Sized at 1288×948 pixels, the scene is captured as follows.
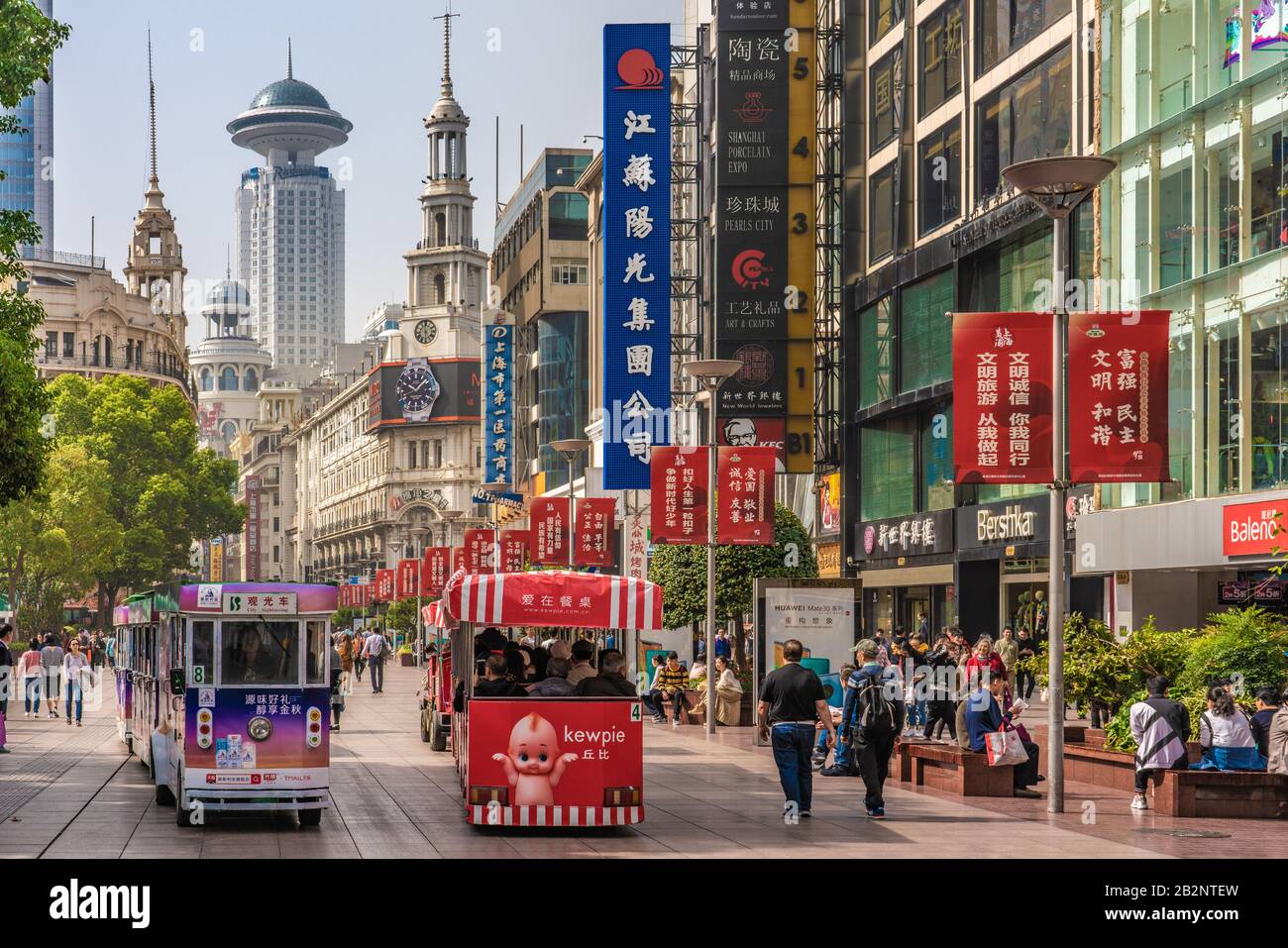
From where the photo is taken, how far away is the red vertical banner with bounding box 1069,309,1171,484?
20.9 metres

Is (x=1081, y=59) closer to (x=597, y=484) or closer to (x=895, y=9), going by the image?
(x=895, y=9)

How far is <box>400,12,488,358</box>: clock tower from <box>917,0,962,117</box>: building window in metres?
102

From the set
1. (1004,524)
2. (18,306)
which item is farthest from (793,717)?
(1004,524)

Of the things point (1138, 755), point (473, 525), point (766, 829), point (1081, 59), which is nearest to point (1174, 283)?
point (1081, 59)

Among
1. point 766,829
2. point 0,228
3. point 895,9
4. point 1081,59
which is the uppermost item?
point 895,9

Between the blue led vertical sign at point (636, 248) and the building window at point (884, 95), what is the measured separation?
714cm

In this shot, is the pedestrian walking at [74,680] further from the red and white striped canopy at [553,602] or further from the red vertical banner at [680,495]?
the red and white striped canopy at [553,602]

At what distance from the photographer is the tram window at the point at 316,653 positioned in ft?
62.4

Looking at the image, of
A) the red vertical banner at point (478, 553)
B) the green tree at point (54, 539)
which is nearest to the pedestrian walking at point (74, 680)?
the red vertical banner at point (478, 553)

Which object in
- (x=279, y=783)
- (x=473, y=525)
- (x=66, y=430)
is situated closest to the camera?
(x=279, y=783)

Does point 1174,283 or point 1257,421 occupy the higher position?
point 1174,283

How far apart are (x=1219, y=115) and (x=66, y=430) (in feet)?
253

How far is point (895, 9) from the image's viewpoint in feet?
168
